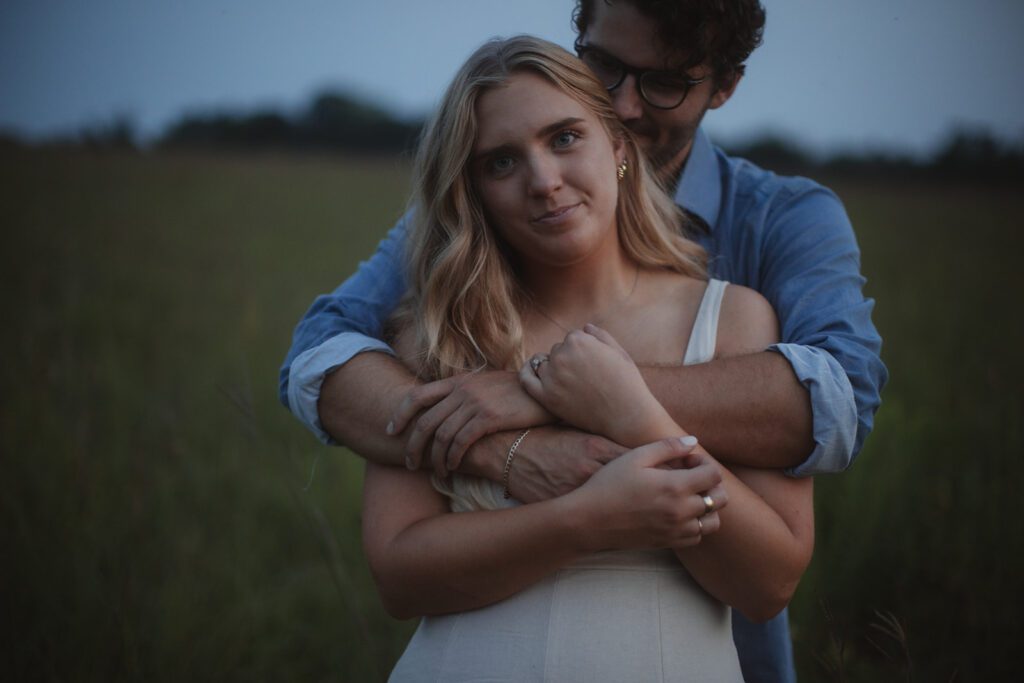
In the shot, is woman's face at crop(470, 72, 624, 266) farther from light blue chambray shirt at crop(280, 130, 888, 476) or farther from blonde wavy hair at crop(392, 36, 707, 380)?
light blue chambray shirt at crop(280, 130, 888, 476)

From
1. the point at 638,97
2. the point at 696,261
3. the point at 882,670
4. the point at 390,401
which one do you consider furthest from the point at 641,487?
the point at 882,670

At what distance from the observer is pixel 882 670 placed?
3146 millimetres

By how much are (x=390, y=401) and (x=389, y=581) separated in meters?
0.45

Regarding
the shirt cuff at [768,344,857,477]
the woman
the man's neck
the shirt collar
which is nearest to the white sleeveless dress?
the woman

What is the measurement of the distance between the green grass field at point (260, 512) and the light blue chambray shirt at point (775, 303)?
0.29 metres

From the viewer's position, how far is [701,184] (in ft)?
8.63

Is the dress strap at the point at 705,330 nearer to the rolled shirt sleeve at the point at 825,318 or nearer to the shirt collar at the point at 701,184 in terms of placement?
the rolled shirt sleeve at the point at 825,318

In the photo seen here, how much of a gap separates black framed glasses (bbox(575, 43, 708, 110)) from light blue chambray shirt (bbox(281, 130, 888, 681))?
0.74 feet

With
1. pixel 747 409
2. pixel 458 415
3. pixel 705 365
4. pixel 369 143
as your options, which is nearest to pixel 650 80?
pixel 705 365

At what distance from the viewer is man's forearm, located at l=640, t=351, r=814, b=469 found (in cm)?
177

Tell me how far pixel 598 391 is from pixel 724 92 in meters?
1.60

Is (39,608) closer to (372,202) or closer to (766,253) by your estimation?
(766,253)

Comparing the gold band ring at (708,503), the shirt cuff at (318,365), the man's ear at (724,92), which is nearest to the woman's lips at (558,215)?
the shirt cuff at (318,365)

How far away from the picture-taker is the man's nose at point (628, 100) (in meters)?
2.40
